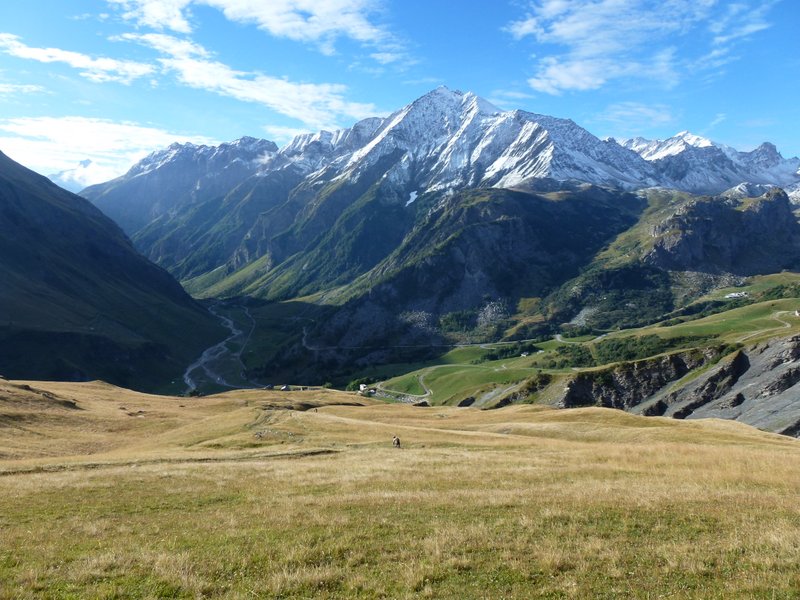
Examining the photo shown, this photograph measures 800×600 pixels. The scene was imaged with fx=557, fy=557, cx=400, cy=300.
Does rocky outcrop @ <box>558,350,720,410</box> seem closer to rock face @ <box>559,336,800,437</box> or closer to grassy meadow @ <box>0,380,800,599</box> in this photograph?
rock face @ <box>559,336,800,437</box>

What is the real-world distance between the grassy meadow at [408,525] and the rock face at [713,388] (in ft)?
324

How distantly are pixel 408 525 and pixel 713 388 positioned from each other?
161m

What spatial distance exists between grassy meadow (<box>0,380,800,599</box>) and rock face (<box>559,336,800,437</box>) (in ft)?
324

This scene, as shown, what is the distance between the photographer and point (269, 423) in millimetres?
77062

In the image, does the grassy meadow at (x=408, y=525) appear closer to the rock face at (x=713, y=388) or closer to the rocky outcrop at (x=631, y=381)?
the rock face at (x=713, y=388)

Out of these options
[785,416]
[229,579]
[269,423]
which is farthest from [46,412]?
[785,416]

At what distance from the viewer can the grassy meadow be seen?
15719 millimetres

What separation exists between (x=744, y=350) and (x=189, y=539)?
181m

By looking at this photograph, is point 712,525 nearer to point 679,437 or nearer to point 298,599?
point 298,599

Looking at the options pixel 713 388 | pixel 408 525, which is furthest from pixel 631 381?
pixel 408 525

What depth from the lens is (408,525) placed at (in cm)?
2189

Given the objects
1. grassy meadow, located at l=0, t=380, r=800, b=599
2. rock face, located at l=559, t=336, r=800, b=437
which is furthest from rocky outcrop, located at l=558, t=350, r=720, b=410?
grassy meadow, located at l=0, t=380, r=800, b=599

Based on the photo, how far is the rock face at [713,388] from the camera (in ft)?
420

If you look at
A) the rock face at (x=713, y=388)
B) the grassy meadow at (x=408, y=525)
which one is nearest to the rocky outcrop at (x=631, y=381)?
the rock face at (x=713, y=388)
